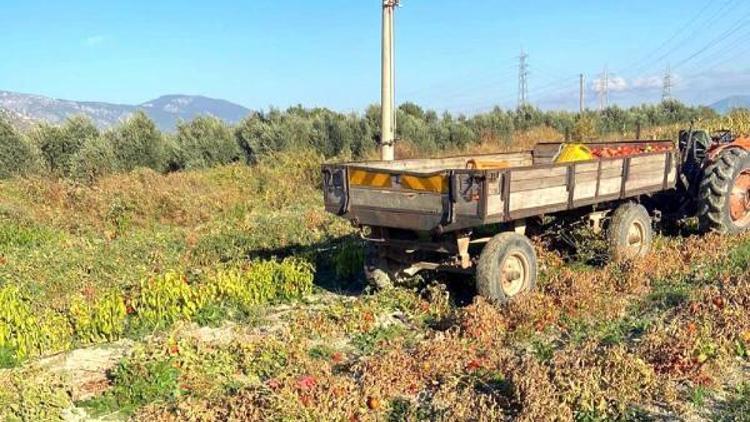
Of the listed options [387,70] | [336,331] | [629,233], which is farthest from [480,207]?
[387,70]

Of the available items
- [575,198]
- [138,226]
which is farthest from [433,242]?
[138,226]

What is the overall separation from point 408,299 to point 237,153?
1551 centimetres

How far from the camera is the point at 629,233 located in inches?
312

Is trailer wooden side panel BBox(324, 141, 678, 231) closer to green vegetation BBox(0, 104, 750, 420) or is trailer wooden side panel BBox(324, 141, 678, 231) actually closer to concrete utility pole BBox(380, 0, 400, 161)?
green vegetation BBox(0, 104, 750, 420)

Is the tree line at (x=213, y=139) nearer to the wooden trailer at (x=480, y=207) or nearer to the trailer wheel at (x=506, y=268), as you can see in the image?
the wooden trailer at (x=480, y=207)

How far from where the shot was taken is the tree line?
1738 centimetres

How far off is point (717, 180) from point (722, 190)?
0.48ft

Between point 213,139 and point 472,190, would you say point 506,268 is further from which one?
point 213,139

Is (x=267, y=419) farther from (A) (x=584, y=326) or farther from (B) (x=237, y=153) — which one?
(B) (x=237, y=153)

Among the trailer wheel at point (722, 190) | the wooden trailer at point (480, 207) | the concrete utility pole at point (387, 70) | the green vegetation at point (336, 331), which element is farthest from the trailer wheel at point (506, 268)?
the concrete utility pole at point (387, 70)

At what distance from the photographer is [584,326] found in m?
5.99

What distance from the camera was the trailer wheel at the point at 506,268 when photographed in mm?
6273

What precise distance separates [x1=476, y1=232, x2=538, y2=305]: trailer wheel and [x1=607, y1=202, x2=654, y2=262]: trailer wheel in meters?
1.50

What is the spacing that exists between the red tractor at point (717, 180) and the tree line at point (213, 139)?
4.57 m
